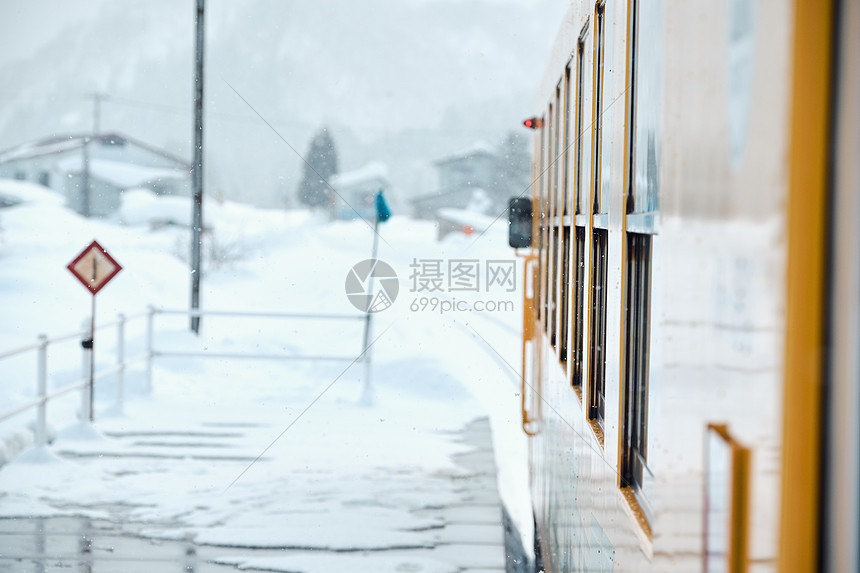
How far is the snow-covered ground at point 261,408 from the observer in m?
3.72

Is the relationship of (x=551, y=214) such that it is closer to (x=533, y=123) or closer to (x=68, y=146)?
(x=533, y=123)

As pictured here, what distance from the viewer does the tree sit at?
1266 inches


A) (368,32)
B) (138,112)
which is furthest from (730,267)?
(368,32)

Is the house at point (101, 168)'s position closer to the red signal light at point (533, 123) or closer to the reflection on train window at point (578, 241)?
the red signal light at point (533, 123)

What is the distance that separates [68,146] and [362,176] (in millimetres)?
11505

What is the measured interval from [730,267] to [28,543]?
345cm

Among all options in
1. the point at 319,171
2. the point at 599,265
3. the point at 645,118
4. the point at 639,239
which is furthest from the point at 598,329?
the point at 319,171

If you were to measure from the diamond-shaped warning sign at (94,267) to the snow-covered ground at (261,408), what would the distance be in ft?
3.33

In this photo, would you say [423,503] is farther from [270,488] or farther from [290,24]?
[290,24]

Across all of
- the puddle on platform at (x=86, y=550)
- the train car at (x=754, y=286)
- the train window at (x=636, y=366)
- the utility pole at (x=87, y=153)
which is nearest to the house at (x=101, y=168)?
the utility pole at (x=87, y=153)

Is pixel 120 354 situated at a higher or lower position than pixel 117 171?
lower

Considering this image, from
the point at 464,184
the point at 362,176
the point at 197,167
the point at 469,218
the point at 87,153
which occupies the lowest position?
the point at 197,167

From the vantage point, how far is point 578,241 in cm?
183

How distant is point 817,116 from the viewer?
417 millimetres
